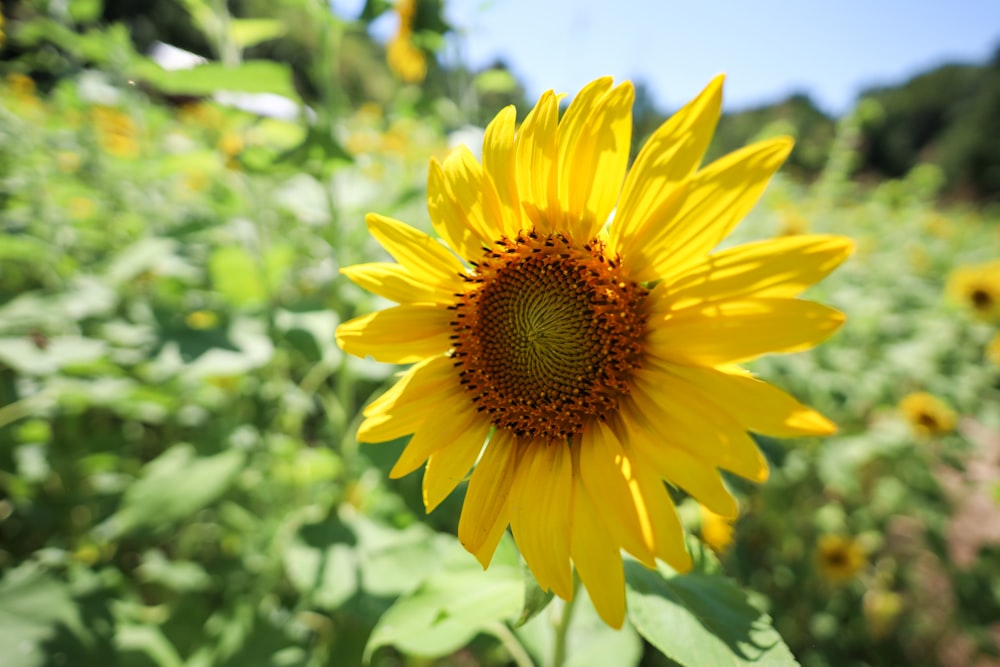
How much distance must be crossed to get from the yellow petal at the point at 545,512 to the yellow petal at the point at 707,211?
0.39 m

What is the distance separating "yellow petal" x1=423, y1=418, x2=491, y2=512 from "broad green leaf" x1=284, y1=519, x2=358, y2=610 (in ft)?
2.37

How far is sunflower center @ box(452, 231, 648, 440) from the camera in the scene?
3.46 feet

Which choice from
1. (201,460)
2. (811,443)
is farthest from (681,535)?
(811,443)

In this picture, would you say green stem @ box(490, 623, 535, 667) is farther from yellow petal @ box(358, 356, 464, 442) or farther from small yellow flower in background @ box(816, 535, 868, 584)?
small yellow flower in background @ box(816, 535, 868, 584)

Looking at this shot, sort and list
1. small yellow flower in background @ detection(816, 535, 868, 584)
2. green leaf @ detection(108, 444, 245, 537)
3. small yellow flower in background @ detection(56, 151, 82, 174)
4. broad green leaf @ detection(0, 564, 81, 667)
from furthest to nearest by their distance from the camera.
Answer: small yellow flower in background @ detection(816, 535, 868, 584), small yellow flower in background @ detection(56, 151, 82, 174), green leaf @ detection(108, 444, 245, 537), broad green leaf @ detection(0, 564, 81, 667)

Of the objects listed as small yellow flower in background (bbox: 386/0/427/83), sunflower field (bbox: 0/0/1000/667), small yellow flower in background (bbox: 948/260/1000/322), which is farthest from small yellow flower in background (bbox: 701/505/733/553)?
small yellow flower in background (bbox: 948/260/1000/322)

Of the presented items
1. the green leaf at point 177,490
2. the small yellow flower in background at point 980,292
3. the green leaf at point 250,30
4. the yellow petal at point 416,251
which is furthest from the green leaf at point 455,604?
the small yellow flower in background at point 980,292

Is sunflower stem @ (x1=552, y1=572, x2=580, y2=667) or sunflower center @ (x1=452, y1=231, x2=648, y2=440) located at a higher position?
sunflower center @ (x1=452, y1=231, x2=648, y2=440)

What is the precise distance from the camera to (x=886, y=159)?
3488cm

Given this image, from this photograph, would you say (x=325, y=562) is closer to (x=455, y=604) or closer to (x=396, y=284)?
(x=455, y=604)

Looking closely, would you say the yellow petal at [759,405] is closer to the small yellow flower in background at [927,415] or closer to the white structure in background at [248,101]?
the white structure in background at [248,101]

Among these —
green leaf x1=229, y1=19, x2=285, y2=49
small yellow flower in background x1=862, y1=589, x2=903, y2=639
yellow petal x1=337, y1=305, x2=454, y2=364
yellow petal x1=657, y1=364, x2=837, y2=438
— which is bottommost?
small yellow flower in background x1=862, y1=589, x2=903, y2=639

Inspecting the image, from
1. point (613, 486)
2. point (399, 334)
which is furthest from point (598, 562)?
point (399, 334)

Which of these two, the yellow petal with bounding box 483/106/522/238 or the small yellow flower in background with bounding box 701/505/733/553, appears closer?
the yellow petal with bounding box 483/106/522/238
